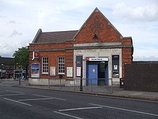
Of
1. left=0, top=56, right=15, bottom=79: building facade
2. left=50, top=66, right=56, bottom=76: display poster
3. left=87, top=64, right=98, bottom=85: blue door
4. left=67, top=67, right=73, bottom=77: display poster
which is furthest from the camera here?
left=0, top=56, right=15, bottom=79: building facade

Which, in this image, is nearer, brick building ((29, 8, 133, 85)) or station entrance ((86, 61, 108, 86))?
brick building ((29, 8, 133, 85))

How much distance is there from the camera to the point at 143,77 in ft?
65.2

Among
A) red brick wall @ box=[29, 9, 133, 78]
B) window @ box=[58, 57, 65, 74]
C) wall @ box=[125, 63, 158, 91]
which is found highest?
red brick wall @ box=[29, 9, 133, 78]

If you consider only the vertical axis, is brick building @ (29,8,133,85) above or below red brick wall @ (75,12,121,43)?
below

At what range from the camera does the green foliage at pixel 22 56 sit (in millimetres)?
75194

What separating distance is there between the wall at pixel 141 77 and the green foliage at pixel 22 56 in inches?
2287

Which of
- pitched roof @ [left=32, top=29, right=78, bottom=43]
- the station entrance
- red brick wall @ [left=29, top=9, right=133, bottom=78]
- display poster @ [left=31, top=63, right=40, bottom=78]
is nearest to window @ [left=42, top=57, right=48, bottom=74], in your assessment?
display poster @ [left=31, top=63, right=40, bottom=78]

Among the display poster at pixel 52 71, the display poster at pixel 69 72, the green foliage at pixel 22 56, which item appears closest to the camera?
the display poster at pixel 69 72

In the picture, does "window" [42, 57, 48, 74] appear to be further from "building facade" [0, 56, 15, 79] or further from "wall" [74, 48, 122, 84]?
"building facade" [0, 56, 15, 79]

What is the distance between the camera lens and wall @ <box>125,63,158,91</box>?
19250 millimetres

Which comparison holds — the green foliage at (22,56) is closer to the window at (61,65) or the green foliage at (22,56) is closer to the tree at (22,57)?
the tree at (22,57)

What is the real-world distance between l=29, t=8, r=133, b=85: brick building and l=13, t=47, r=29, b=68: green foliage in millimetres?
45192

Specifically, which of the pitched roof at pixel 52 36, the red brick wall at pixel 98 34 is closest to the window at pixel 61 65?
the red brick wall at pixel 98 34

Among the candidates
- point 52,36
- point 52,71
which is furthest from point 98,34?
point 52,36
